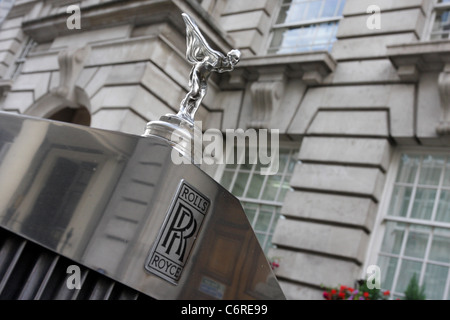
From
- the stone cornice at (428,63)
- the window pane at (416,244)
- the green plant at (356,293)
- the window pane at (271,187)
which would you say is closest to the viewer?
the green plant at (356,293)

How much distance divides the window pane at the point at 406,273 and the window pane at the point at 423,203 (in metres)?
0.67

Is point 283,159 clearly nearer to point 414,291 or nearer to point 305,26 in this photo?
point 305,26

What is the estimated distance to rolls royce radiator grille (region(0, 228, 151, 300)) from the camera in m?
1.23

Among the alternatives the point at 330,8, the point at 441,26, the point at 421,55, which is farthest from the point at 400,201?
the point at 330,8

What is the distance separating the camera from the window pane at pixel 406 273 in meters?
6.77

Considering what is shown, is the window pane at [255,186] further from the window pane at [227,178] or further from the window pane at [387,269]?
the window pane at [387,269]

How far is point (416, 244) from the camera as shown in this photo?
6945 millimetres

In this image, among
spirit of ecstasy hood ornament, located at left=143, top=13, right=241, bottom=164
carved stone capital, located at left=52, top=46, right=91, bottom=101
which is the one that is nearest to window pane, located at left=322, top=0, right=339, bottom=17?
carved stone capital, located at left=52, top=46, right=91, bottom=101

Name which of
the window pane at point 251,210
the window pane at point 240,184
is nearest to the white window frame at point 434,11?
the window pane at point 240,184

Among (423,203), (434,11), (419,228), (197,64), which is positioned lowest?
(197,64)

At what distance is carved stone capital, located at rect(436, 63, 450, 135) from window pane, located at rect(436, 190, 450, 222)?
850 mm

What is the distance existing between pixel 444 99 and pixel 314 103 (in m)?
2.15

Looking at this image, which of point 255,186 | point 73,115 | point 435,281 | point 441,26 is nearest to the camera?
point 435,281

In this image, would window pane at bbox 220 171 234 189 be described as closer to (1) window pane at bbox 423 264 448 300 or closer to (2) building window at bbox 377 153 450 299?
(2) building window at bbox 377 153 450 299
